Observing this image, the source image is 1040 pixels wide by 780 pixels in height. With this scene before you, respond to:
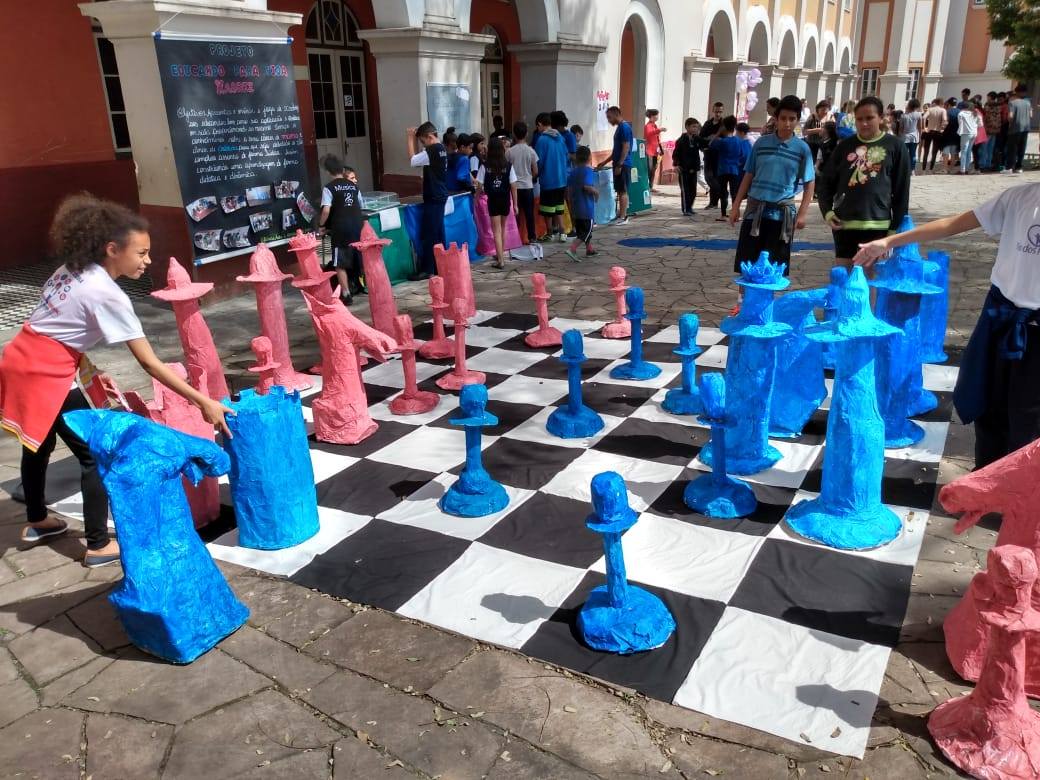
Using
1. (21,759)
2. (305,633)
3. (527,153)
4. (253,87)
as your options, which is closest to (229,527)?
(305,633)

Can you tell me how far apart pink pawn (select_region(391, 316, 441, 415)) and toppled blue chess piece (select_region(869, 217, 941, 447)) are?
2.37 meters

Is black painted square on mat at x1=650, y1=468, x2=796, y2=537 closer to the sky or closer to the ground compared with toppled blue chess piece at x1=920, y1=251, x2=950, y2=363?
closer to the ground

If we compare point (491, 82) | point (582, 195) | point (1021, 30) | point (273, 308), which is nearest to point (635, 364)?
point (273, 308)

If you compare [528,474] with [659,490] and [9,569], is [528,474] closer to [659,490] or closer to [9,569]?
[659,490]

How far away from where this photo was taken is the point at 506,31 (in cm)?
1335

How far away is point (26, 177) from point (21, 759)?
753 cm

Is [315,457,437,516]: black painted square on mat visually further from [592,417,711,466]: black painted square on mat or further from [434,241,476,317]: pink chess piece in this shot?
[434,241,476,317]: pink chess piece

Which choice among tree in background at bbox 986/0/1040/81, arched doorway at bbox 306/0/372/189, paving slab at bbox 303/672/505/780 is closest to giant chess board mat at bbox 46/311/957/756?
paving slab at bbox 303/672/505/780

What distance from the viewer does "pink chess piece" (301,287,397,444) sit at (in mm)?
4043

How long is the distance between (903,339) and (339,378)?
285 cm

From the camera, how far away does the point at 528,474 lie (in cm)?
371

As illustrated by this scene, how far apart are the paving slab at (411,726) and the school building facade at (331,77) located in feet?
17.5

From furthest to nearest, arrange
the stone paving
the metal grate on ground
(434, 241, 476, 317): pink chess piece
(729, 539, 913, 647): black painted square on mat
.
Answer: the metal grate on ground < (434, 241, 476, 317): pink chess piece < (729, 539, 913, 647): black painted square on mat < the stone paving

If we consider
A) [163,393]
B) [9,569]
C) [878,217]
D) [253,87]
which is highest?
[253,87]
